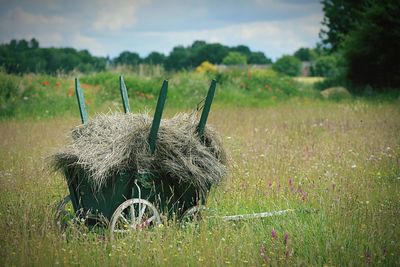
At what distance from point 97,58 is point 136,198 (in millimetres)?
32880

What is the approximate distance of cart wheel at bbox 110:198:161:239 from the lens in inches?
166

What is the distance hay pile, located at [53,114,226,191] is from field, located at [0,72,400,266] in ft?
1.32

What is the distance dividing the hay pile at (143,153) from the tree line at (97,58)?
12.9 metres

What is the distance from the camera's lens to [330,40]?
1164 inches

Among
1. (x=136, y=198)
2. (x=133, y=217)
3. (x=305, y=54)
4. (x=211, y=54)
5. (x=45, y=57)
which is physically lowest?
(x=133, y=217)

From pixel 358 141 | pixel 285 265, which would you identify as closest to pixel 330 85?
pixel 358 141

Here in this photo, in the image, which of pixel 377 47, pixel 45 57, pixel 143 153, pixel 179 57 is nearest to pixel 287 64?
pixel 179 57

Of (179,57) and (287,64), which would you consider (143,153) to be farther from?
(287,64)

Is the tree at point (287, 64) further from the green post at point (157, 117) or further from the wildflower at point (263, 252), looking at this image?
the wildflower at point (263, 252)

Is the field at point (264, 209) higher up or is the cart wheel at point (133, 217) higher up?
the cart wheel at point (133, 217)

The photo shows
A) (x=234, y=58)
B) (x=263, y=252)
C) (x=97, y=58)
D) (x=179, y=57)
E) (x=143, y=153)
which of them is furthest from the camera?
(x=234, y=58)

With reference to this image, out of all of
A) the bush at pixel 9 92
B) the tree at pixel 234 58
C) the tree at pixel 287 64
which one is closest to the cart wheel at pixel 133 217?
the bush at pixel 9 92

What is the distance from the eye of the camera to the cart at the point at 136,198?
4297 mm

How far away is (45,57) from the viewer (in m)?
29.0
